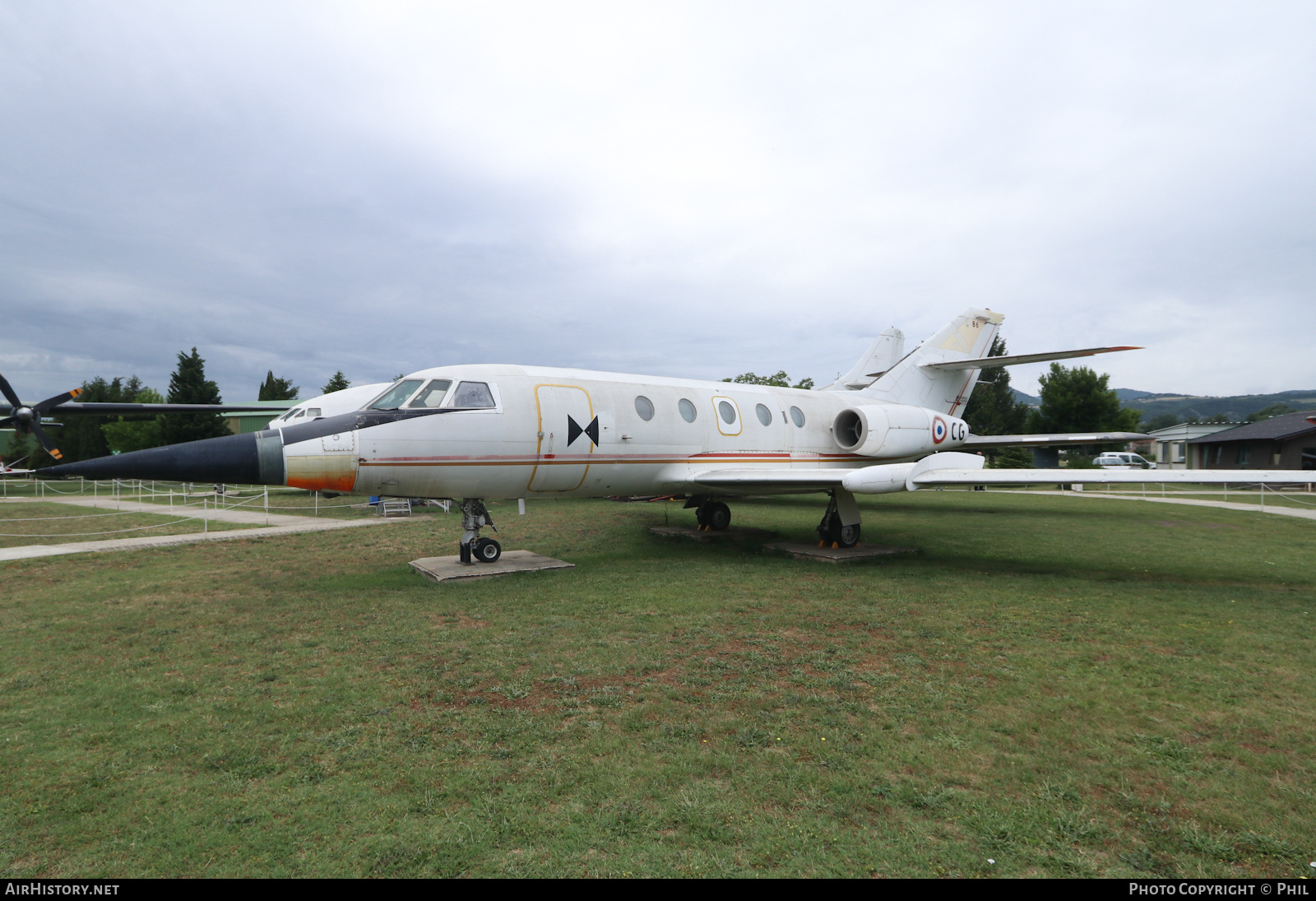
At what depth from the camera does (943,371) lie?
15.3 m

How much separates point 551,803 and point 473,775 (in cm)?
57

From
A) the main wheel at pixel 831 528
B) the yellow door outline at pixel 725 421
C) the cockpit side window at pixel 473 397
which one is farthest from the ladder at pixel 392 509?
the main wheel at pixel 831 528

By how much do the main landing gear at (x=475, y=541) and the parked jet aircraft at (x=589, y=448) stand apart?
2 centimetres

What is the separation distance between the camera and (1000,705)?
4.61 meters

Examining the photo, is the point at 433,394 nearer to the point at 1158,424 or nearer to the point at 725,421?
the point at 725,421

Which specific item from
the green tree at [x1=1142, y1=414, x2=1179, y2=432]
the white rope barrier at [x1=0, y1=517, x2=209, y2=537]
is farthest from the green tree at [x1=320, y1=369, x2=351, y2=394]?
the green tree at [x1=1142, y1=414, x2=1179, y2=432]

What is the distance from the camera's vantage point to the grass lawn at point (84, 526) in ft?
45.4

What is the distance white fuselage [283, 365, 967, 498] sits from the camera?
8242 millimetres

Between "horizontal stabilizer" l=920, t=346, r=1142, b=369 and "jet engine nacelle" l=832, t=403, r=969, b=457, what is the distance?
1.44 m

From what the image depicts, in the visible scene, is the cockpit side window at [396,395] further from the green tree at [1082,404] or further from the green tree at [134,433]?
the green tree at [1082,404]

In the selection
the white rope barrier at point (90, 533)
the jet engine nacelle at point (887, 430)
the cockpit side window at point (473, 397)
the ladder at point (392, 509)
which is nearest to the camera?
the cockpit side window at point (473, 397)

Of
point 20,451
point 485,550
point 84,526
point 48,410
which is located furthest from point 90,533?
point 20,451

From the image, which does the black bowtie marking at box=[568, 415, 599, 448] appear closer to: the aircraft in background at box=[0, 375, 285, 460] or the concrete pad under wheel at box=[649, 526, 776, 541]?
the concrete pad under wheel at box=[649, 526, 776, 541]
